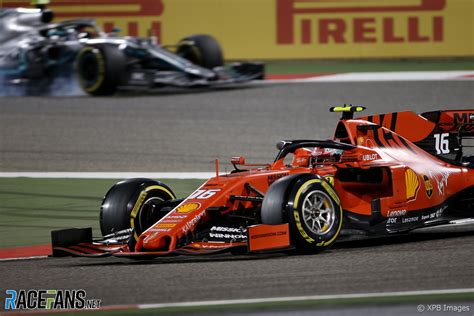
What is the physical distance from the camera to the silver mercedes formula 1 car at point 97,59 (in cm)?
2333

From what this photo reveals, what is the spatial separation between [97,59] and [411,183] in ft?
44.3

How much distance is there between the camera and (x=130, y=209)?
33.6 feet

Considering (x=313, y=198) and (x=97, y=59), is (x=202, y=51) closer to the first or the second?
(x=97, y=59)

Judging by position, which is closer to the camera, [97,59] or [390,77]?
[97,59]

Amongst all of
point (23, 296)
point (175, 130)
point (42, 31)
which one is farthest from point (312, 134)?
point (23, 296)

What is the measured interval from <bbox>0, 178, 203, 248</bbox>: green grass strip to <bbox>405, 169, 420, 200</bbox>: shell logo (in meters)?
2.84

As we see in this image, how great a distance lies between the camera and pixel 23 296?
8492 millimetres

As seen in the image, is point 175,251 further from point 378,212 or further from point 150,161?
point 150,161

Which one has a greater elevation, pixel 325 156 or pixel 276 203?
pixel 325 156

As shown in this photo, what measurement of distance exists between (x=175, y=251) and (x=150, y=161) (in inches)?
279
